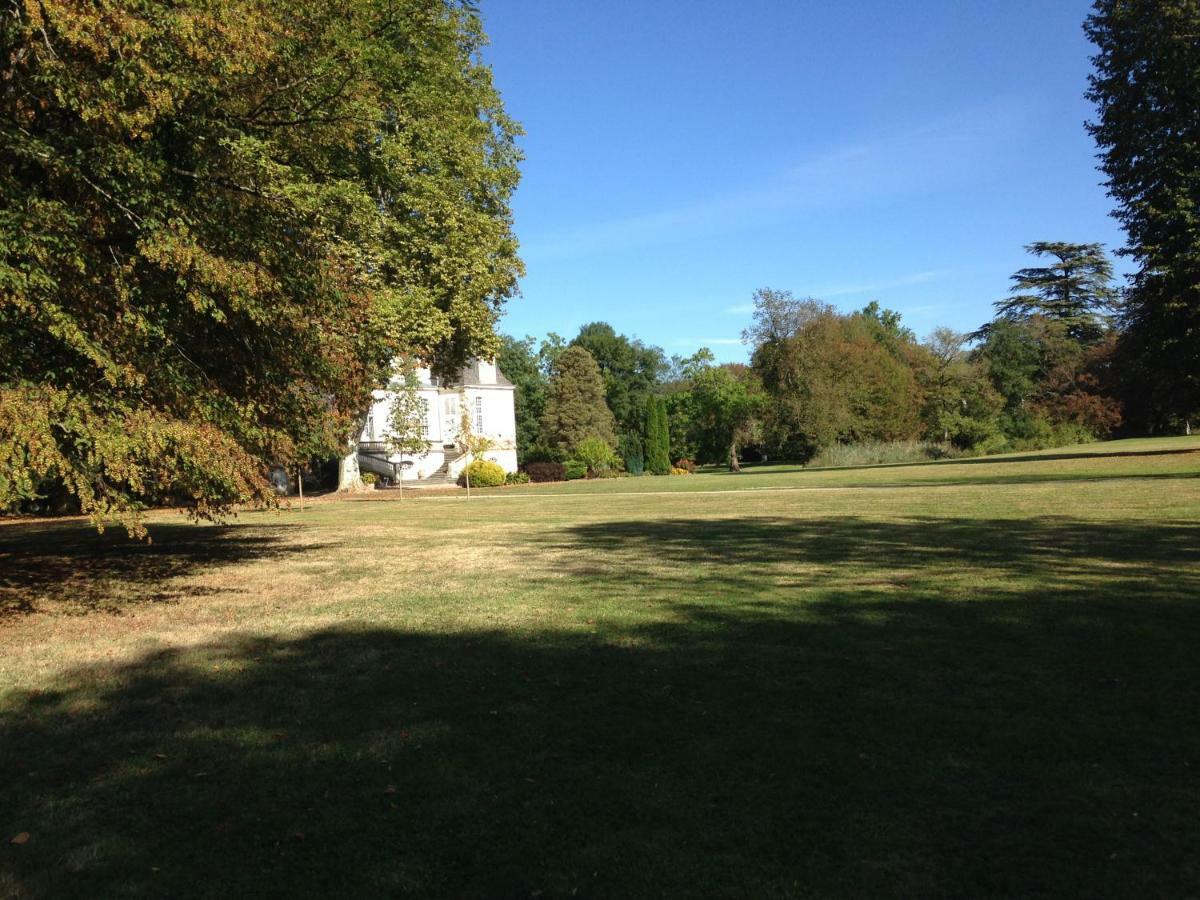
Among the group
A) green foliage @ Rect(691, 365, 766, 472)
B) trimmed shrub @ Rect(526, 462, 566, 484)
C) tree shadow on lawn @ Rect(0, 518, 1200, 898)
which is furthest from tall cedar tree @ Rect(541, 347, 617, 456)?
tree shadow on lawn @ Rect(0, 518, 1200, 898)

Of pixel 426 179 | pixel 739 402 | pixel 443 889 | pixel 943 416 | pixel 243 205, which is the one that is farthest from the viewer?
pixel 739 402

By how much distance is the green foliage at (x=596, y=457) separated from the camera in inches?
1901

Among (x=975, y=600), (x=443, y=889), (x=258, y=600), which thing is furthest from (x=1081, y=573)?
(x=258, y=600)

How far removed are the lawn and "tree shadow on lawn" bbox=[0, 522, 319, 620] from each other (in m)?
0.16

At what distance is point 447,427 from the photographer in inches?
1991

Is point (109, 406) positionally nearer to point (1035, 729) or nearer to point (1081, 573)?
point (1035, 729)

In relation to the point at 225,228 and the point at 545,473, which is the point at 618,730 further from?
the point at 545,473

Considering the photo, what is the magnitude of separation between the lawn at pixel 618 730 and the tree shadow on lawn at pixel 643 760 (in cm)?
2

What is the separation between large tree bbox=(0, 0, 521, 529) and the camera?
6.81 meters

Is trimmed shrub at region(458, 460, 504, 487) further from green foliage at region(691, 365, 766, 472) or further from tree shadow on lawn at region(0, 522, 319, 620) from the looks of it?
tree shadow on lawn at region(0, 522, 319, 620)

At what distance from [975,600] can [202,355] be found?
27.8 ft

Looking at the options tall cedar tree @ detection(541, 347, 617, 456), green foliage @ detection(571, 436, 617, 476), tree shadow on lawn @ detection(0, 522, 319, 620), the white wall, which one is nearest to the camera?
tree shadow on lawn @ detection(0, 522, 319, 620)

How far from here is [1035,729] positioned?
4.22 m

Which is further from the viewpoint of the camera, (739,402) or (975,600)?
(739,402)
